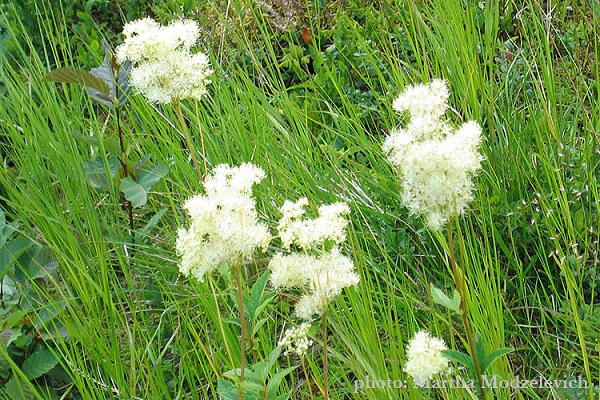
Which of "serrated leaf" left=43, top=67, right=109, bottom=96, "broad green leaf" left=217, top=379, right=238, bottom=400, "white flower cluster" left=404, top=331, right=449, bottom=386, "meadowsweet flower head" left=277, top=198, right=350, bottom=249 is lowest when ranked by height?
"broad green leaf" left=217, top=379, right=238, bottom=400

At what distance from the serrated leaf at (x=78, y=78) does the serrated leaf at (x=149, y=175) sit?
25 centimetres

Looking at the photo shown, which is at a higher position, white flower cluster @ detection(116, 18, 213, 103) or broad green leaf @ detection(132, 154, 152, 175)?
broad green leaf @ detection(132, 154, 152, 175)

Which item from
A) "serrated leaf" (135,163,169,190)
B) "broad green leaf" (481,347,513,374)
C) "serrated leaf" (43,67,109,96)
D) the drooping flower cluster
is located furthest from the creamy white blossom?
"serrated leaf" (43,67,109,96)

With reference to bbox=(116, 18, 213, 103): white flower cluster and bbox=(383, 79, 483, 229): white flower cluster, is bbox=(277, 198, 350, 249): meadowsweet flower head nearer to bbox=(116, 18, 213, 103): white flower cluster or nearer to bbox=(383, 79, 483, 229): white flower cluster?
bbox=(383, 79, 483, 229): white flower cluster

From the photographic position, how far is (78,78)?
2.15 meters

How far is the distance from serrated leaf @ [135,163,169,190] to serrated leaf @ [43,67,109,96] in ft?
0.81

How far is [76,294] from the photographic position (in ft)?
6.88

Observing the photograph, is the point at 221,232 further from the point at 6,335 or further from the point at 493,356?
the point at 6,335

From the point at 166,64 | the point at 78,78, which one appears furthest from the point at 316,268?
the point at 78,78

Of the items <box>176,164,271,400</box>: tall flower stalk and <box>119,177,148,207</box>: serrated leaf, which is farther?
<box>119,177,148,207</box>: serrated leaf

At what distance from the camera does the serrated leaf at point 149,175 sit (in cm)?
216

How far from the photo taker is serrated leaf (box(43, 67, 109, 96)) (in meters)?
2.14

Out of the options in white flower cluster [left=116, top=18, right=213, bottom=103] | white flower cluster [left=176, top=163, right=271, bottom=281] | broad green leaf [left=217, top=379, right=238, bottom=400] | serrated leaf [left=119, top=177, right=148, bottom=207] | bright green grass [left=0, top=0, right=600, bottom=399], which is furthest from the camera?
serrated leaf [left=119, top=177, right=148, bottom=207]

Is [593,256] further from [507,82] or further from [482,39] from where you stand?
[482,39]
